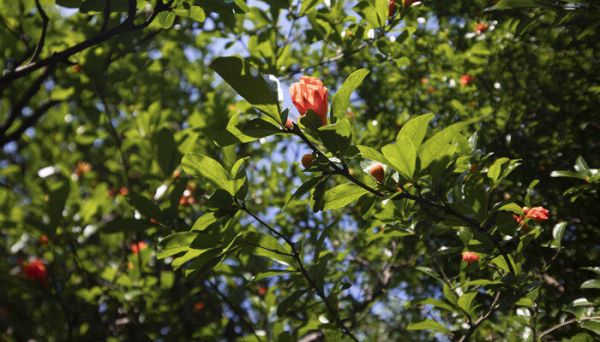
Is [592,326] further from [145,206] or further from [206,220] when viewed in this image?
[145,206]

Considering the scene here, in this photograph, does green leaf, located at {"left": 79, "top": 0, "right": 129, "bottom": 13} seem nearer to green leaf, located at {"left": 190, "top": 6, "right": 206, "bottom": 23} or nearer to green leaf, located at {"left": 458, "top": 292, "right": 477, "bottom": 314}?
green leaf, located at {"left": 190, "top": 6, "right": 206, "bottom": 23}

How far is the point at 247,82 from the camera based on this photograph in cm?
91

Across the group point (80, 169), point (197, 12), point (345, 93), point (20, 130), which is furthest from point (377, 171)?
point (80, 169)

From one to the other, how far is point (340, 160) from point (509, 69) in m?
1.33

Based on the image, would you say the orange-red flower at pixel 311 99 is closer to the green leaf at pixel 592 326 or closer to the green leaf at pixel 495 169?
the green leaf at pixel 495 169

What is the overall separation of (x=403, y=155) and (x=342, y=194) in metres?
0.19

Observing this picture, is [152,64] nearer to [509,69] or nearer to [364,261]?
[364,261]

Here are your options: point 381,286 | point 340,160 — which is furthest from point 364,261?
point 340,160

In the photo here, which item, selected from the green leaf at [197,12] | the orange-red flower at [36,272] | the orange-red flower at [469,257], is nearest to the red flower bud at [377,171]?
the orange-red flower at [469,257]

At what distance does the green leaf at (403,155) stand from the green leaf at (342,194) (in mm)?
120

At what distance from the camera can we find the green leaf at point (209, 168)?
3.74 feet

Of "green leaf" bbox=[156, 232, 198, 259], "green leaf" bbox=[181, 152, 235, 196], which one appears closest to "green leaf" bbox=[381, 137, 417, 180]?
"green leaf" bbox=[181, 152, 235, 196]

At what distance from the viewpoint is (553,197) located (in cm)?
172

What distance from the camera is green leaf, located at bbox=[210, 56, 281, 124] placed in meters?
0.87
